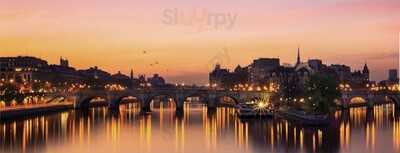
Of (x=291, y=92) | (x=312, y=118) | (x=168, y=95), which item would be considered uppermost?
(x=291, y=92)

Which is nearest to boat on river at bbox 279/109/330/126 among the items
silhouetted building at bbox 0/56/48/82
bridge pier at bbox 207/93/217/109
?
bridge pier at bbox 207/93/217/109

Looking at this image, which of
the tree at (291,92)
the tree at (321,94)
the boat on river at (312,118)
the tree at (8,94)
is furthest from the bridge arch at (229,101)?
the tree at (321,94)

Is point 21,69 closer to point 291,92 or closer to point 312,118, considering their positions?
point 291,92

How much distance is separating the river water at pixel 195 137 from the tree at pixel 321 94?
2649 millimetres

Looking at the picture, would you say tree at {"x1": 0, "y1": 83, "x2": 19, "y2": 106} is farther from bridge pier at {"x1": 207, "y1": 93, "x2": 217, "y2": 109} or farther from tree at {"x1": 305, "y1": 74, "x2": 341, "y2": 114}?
tree at {"x1": 305, "y1": 74, "x2": 341, "y2": 114}

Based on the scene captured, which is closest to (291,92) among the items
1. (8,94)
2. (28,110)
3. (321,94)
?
(321,94)

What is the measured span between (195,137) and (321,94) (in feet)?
63.1

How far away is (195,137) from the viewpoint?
212 feet

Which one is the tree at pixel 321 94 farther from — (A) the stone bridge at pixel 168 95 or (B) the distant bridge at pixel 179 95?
(A) the stone bridge at pixel 168 95

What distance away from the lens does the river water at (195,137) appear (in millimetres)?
54031

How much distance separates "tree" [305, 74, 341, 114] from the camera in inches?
2916

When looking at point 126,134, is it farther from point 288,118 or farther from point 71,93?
point 71,93

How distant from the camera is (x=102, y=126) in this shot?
7856 cm

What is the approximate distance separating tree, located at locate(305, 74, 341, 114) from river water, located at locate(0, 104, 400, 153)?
265cm
